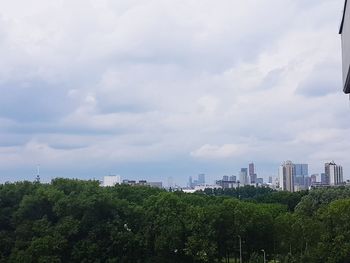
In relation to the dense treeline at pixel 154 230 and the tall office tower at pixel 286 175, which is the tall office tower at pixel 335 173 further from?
the dense treeline at pixel 154 230

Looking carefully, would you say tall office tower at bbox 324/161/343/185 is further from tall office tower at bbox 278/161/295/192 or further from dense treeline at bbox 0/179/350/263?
dense treeline at bbox 0/179/350/263

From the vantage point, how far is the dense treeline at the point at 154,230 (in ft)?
97.7

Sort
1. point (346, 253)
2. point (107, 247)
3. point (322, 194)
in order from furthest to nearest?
point (322, 194) < point (107, 247) < point (346, 253)

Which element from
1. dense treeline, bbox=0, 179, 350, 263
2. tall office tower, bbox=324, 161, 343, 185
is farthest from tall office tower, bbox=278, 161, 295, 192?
dense treeline, bbox=0, 179, 350, 263

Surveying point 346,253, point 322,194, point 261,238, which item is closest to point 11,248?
point 261,238

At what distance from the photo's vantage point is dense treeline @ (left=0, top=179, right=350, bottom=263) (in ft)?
97.7

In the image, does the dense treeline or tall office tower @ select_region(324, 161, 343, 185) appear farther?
tall office tower @ select_region(324, 161, 343, 185)

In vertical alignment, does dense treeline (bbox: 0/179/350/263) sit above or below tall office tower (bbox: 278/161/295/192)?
below

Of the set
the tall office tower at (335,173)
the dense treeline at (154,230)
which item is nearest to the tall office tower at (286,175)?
the tall office tower at (335,173)

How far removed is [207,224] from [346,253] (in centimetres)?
766

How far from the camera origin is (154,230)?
31594mm

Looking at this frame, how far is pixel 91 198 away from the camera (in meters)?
32.6

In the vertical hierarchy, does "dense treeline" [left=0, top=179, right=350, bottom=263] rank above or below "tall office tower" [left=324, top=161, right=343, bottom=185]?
below

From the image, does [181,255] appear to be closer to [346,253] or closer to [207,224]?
[207,224]
